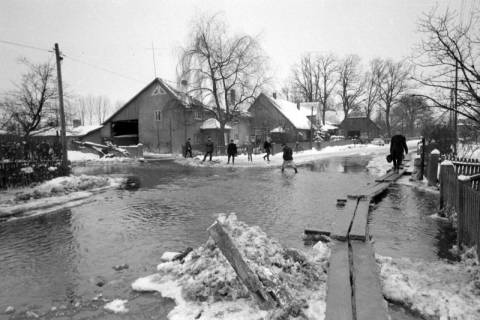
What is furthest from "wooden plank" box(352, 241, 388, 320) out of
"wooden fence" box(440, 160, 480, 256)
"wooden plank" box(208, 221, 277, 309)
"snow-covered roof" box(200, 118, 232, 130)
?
"snow-covered roof" box(200, 118, 232, 130)

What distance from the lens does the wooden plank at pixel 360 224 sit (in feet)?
18.5

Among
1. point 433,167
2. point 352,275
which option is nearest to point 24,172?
point 352,275

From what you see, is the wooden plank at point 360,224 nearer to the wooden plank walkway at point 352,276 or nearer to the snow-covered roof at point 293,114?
the wooden plank walkway at point 352,276

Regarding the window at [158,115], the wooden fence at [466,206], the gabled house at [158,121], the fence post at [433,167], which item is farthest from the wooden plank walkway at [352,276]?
the window at [158,115]

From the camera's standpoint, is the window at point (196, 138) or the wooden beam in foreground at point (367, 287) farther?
the window at point (196, 138)

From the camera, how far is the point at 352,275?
14.1 feet

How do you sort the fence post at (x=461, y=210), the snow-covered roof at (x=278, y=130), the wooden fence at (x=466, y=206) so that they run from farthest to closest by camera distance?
the snow-covered roof at (x=278, y=130) → the fence post at (x=461, y=210) → the wooden fence at (x=466, y=206)

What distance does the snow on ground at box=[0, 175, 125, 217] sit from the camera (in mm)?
9602

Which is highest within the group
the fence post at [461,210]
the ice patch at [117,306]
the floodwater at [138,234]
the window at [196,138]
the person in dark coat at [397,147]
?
the window at [196,138]

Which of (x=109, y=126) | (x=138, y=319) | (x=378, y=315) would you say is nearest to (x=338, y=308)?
(x=378, y=315)

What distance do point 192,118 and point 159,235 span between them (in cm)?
3225

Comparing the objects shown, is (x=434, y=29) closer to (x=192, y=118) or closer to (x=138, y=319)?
(x=138, y=319)

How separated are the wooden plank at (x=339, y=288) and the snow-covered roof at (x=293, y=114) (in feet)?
136

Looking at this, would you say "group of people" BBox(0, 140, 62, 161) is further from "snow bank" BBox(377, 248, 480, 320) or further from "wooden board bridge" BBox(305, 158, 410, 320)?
"snow bank" BBox(377, 248, 480, 320)
